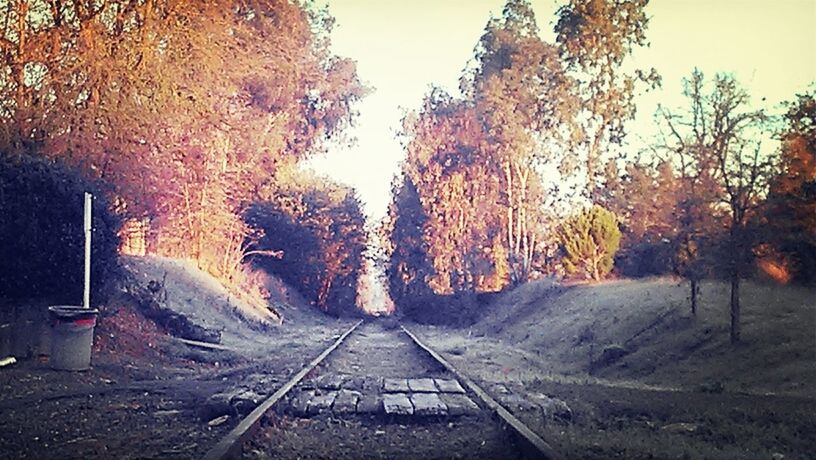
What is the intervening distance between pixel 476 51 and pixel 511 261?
9345mm

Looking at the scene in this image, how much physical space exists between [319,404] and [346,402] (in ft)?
1.07

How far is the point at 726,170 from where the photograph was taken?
1342 cm

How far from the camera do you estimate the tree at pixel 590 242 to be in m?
27.6

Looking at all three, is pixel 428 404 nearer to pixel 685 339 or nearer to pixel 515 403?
pixel 515 403

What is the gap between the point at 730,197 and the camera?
44.2 feet

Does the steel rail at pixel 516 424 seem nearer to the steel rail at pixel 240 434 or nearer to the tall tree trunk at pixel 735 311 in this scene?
the steel rail at pixel 240 434

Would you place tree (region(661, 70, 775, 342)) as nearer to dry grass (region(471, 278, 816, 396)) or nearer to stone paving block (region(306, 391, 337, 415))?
dry grass (region(471, 278, 816, 396))

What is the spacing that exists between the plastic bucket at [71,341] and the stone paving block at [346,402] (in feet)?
13.1

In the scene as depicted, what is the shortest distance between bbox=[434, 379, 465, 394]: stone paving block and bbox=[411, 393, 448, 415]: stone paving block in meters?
0.43

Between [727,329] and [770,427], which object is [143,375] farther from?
[727,329]

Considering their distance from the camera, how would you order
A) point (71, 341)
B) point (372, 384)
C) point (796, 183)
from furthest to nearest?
1. point (796, 183)
2. point (71, 341)
3. point (372, 384)

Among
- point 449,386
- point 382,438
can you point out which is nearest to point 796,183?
point 449,386

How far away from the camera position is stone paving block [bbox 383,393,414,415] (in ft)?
27.2

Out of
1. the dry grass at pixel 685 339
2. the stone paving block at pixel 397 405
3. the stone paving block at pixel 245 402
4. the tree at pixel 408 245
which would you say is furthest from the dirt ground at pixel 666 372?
the tree at pixel 408 245
